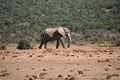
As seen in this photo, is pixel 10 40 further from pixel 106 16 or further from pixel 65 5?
pixel 65 5

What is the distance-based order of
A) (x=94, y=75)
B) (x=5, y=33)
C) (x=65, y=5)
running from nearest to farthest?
(x=94, y=75)
(x=5, y=33)
(x=65, y=5)

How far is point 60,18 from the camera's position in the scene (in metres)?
63.4

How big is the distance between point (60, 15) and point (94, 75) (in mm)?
52233

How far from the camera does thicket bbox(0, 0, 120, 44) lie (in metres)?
50.4

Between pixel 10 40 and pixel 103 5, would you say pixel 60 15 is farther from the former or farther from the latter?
pixel 10 40

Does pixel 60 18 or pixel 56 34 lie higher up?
pixel 56 34

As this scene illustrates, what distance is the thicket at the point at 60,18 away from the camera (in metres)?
50.4

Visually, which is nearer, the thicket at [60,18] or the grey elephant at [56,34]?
the grey elephant at [56,34]

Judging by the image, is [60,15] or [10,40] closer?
[10,40]

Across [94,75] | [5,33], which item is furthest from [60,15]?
[94,75]

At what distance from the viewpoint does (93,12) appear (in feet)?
222

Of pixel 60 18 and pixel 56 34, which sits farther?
pixel 60 18

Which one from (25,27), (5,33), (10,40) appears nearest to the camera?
(10,40)

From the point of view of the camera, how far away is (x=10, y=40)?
43.2 meters
